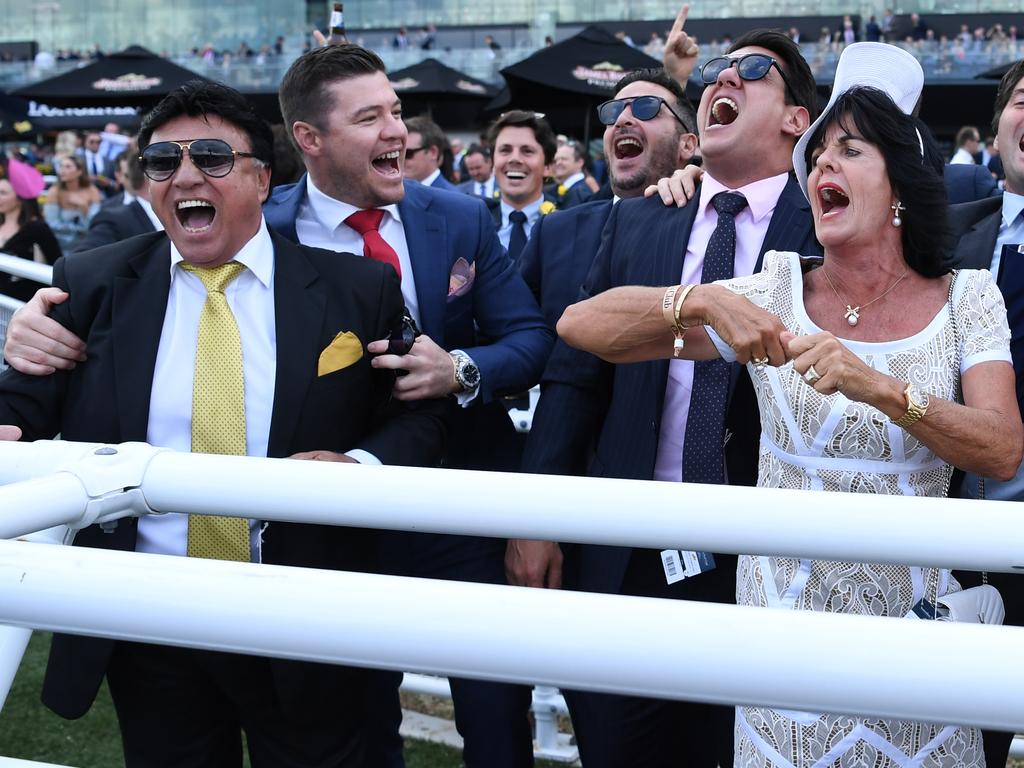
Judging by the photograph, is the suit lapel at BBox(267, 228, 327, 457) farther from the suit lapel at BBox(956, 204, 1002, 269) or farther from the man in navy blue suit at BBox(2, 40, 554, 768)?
the suit lapel at BBox(956, 204, 1002, 269)

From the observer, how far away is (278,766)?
8.41 feet

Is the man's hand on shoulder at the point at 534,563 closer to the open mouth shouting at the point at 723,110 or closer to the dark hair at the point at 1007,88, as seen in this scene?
the open mouth shouting at the point at 723,110

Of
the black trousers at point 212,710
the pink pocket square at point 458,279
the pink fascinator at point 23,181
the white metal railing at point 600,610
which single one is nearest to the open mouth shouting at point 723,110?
the pink pocket square at point 458,279

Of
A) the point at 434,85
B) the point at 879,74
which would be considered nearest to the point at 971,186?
the point at 879,74

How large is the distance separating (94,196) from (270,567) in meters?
12.8

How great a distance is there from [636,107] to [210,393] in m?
2.21

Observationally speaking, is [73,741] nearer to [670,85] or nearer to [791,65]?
[670,85]

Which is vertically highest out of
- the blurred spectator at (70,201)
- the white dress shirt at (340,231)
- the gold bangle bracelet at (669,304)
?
the white dress shirt at (340,231)

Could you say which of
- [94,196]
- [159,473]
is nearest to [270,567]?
[159,473]

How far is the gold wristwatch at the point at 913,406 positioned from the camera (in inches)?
79.4

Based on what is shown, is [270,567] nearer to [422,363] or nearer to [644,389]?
[422,363]

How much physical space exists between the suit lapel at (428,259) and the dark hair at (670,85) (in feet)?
4.28

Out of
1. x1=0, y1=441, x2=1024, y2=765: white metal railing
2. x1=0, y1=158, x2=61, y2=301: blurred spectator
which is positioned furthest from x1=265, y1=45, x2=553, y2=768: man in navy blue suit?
x1=0, y1=158, x2=61, y2=301: blurred spectator

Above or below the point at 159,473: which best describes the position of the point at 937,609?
below
